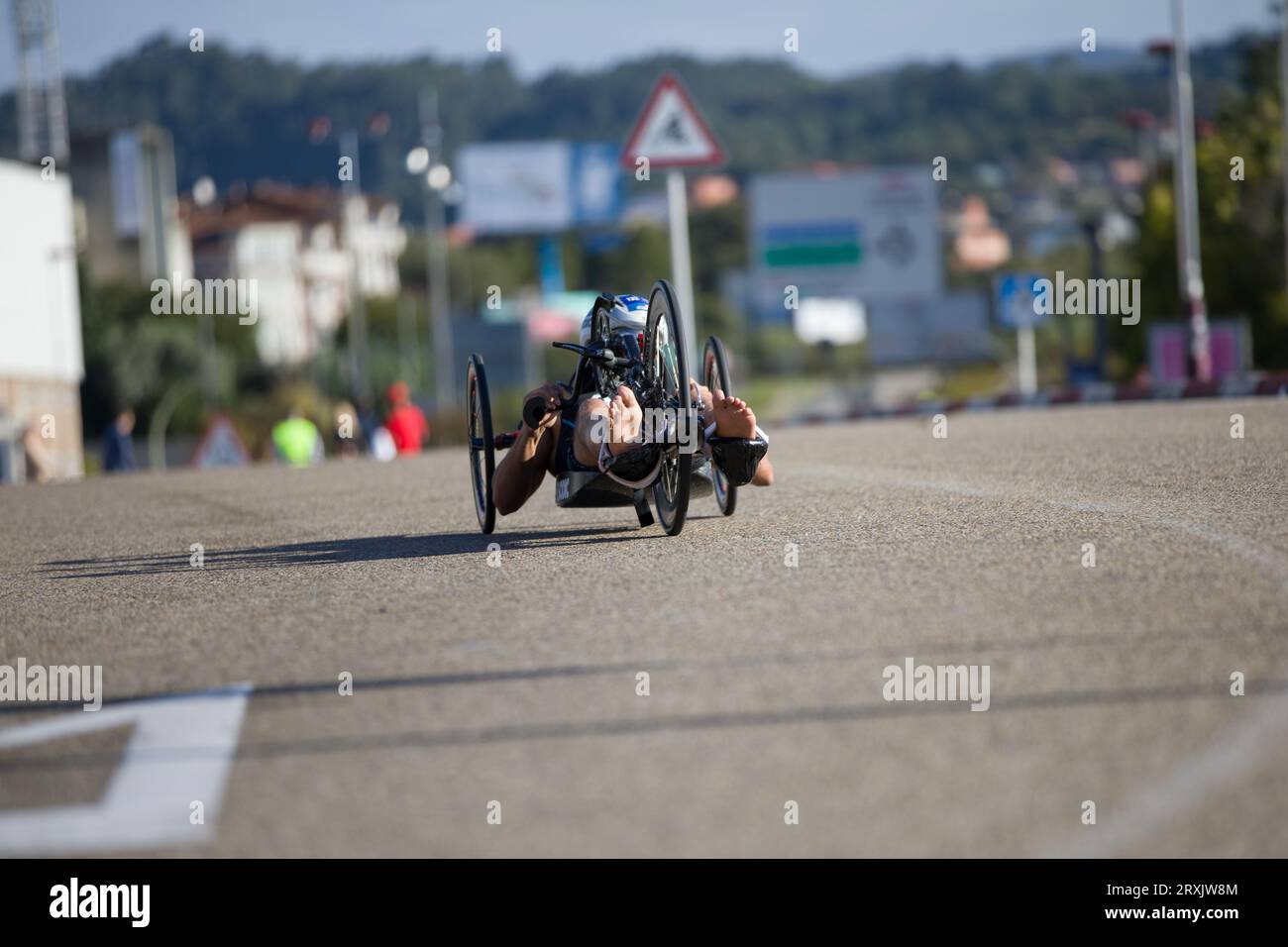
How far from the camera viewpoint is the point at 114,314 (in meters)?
87.2

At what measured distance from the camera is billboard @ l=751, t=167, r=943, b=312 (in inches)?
1842

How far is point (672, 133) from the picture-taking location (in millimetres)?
18172

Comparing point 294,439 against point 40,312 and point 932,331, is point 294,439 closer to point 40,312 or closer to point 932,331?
point 40,312

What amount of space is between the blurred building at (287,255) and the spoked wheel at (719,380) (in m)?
108

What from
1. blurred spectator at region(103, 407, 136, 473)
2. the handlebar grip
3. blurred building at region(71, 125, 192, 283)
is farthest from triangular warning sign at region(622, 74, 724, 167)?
blurred building at region(71, 125, 192, 283)

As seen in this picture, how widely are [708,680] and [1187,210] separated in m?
24.8

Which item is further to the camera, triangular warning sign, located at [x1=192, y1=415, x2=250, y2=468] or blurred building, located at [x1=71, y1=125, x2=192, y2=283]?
blurred building, located at [x1=71, y1=125, x2=192, y2=283]

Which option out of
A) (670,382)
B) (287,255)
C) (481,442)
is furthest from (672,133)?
(287,255)

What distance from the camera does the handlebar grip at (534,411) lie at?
9477 mm

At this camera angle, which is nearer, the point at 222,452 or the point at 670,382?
the point at 670,382

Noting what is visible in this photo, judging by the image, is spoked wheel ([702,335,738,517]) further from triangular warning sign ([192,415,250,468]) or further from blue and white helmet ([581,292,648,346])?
triangular warning sign ([192,415,250,468])

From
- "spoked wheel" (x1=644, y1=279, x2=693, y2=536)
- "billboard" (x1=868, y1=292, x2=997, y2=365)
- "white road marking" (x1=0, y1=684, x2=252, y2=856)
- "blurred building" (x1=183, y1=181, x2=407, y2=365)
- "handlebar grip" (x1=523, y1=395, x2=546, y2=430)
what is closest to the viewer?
"white road marking" (x1=0, y1=684, x2=252, y2=856)

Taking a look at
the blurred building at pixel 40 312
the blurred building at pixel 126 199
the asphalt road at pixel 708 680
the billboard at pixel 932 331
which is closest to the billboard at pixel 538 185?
the billboard at pixel 932 331
